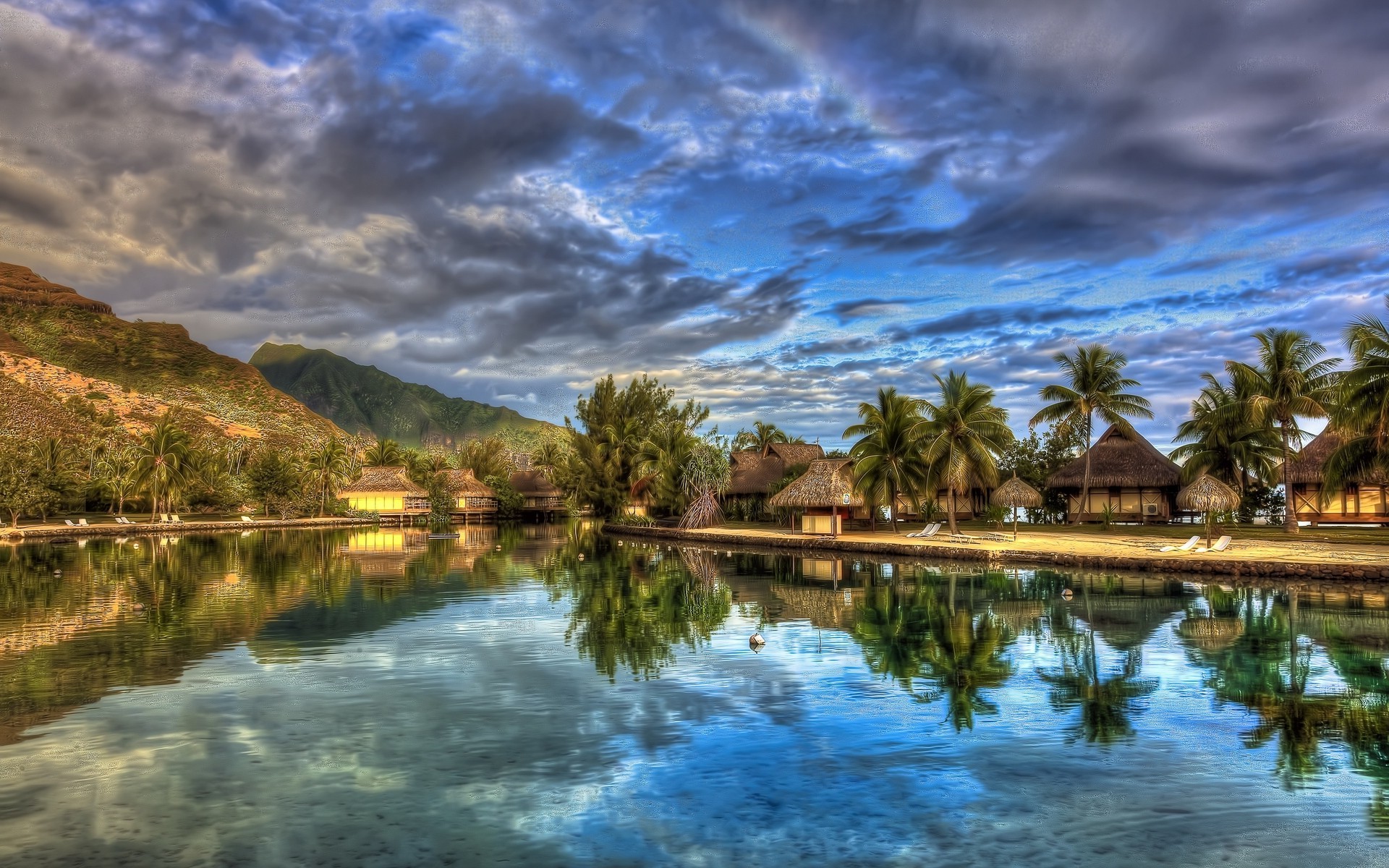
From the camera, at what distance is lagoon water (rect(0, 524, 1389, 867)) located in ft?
21.6

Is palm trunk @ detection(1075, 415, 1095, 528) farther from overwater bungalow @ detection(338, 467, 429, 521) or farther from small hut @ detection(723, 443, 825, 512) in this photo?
overwater bungalow @ detection(338, 467, 429, 521)

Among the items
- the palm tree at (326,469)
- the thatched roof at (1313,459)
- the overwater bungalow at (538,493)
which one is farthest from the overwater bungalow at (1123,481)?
the palm tree at (326,469)

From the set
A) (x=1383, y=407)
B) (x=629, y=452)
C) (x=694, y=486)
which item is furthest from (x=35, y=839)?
(x=629, y=452)

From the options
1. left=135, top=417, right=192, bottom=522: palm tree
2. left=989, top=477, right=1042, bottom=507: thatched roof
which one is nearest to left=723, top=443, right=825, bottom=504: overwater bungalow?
left=989, top=477, right=1042, bottom=507: thatched roof

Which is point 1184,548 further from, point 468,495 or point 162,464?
point 468,495

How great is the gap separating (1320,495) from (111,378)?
114m

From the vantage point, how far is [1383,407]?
2331 centimetres

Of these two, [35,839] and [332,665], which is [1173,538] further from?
[35,839]

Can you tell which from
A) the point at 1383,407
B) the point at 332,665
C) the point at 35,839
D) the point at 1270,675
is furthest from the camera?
the point at 1383,407

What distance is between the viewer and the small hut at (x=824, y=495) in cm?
3647

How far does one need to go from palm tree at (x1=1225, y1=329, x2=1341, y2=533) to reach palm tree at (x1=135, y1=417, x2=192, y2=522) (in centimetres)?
5773

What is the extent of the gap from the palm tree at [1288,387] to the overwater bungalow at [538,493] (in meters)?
59.3

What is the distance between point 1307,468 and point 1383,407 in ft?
51.1

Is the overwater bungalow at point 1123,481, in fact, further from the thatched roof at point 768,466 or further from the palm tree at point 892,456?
the thatched roof at point 768,466
